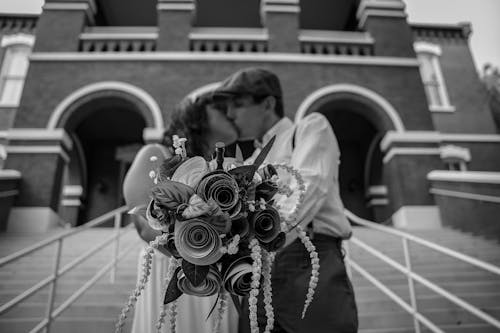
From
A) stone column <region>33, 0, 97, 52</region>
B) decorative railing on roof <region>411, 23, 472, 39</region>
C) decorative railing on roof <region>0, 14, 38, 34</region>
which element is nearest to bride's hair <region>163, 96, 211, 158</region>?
stone column <region>33, 0, 97, 52</region>

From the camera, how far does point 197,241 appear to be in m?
0.76

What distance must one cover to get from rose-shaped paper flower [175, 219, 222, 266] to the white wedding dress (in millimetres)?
610

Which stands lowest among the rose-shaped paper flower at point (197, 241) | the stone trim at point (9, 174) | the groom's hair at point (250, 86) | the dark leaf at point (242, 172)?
the rose-shaped paper flower at point (197, 241)

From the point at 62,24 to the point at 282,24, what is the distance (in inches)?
204

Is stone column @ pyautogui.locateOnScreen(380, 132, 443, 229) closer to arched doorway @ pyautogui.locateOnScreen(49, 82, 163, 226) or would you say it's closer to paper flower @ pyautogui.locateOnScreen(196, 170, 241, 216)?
arched doorway @ pyautogui.locateOnScreen(49, 82, 163, 226)

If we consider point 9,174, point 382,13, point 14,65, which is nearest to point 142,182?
point 9,174

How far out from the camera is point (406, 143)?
303 inches

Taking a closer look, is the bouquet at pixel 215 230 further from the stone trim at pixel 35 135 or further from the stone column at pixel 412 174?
the stone trim at pixel 35 135

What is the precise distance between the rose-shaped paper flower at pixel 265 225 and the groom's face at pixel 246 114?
0.70 meters

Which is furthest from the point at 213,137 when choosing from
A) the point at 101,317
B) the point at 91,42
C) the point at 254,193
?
the point at 91,42

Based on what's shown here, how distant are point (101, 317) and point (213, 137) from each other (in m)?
1.98

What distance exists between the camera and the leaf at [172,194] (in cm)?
79

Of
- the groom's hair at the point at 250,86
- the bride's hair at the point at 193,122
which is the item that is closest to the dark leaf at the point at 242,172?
the groom's hair at the point at 250,86

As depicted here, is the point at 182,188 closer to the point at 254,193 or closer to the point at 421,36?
the point at 254,193
